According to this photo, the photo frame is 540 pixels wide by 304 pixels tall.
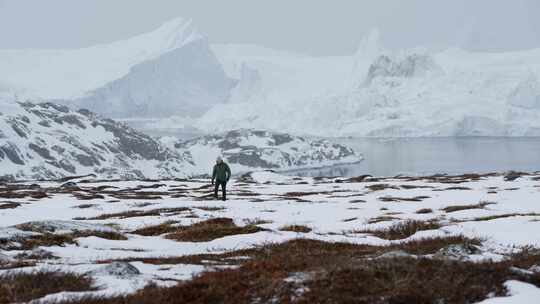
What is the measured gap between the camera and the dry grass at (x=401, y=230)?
17297 mm

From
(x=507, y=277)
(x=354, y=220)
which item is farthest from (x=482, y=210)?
(x=507, y=277)

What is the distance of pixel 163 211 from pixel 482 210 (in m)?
14.2

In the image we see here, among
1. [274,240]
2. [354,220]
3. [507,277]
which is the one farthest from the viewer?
[354,220]

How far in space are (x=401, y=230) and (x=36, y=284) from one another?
465 inches

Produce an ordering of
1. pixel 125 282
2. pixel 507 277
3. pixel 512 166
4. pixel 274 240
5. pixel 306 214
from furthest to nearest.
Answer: pixel 512 166, pixel 306 214, pixel 274 240, pixel 125 282, pixel 507 277

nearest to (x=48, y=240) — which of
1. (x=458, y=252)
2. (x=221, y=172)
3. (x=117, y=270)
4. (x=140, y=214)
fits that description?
(x=117, y=270)

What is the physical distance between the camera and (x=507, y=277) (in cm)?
803

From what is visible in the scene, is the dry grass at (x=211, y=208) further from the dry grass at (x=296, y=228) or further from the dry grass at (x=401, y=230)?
the dry grass at (x=401, y=230)

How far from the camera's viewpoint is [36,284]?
8.52 metres

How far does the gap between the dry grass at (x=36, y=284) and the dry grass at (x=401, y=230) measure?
10.2 metres

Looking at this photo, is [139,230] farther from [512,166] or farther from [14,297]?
[512,166]

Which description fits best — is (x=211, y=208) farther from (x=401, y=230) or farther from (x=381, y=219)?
(x=401, y=230)

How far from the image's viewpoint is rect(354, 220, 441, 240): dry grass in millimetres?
17297

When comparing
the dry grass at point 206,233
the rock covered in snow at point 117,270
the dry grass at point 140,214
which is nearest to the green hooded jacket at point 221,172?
the dry grass at point 140,214
